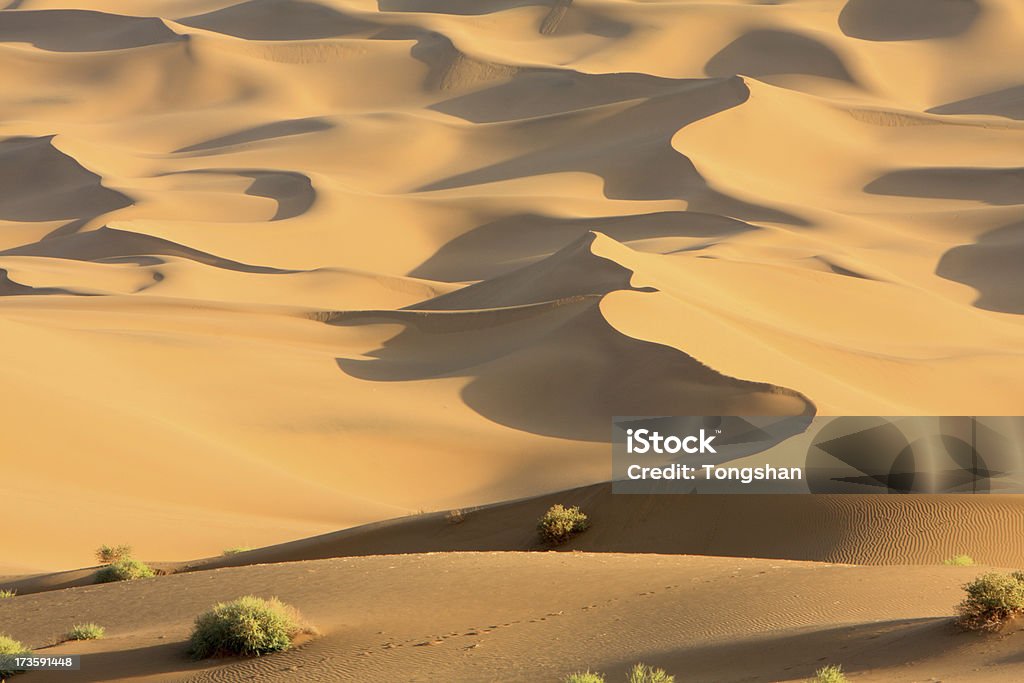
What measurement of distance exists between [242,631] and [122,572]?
4188mm

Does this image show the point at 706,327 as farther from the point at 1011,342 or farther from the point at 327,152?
the point at 327,152

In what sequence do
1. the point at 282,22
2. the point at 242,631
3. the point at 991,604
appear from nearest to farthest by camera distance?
the point at 991,604, the point at 242,631, the point at 282,22

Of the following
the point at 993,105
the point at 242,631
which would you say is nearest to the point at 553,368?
the point at 242,631

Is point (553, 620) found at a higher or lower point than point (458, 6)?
lower

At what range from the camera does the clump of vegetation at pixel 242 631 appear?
7.61 meters

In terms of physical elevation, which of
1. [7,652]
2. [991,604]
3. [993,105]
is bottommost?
[991,604]

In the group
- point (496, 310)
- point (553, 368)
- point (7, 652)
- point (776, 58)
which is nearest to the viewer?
point (7, 652)

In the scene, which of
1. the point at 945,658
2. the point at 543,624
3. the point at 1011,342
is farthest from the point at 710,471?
the point at 1011,342

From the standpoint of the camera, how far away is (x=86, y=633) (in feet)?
28.0

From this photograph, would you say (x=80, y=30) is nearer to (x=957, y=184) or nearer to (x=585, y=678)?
(x=957, y=184)

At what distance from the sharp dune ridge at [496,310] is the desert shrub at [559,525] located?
34 cm

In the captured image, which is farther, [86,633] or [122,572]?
[122,572]

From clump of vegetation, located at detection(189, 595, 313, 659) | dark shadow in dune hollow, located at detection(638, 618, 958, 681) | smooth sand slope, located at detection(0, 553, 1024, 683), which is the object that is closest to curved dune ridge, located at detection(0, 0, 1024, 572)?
smooth sand slope, located at detection(0, 553, 1024, 683)

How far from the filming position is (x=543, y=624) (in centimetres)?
789
